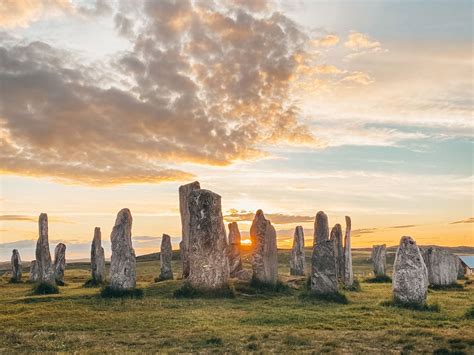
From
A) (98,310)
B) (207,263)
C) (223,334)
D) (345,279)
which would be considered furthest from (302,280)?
(223,334)

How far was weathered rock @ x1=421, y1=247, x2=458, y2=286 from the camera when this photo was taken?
36.6 metres

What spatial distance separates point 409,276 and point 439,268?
1471 cm

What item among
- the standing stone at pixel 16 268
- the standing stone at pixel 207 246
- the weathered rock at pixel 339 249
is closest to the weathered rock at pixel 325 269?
the standing stone at pixel 207 246

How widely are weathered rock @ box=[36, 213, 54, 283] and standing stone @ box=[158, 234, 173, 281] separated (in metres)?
10.0

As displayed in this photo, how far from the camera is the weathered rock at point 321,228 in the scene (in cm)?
3644

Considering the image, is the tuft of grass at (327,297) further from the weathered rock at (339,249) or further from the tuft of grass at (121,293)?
the weathered rock at (339,249)

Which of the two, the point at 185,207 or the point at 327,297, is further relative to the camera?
the point at 185,207

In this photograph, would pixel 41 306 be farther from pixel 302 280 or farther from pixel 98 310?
pixel 302 280

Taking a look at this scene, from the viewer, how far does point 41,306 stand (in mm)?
25906

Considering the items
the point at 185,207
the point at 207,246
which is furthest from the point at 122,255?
the point at 185,207

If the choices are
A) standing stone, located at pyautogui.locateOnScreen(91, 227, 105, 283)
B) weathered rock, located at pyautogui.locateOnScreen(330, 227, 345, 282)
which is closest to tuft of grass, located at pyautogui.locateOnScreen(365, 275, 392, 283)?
weathered rock, located at pyautogui.locateOnScreen(330, 227, 345, 282)

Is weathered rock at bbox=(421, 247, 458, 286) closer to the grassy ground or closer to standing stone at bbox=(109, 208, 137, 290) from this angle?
the grassy ground

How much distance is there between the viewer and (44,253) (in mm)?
36375

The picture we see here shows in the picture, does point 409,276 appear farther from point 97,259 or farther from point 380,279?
Answer: point 97,259
